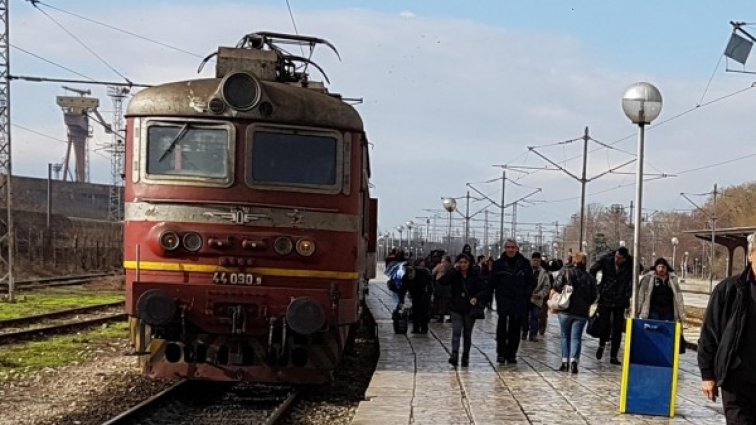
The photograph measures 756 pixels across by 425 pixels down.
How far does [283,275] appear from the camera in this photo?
36.1 feet

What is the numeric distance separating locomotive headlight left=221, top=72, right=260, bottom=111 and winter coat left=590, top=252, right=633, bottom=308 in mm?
6048

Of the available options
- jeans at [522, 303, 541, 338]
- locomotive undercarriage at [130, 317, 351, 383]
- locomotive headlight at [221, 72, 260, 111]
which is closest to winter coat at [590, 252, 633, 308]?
jeans at [522, 303, 541, 338]

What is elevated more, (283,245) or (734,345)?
(283,245)

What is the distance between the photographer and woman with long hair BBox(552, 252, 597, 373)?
42.8ft

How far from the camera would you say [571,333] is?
43.4ft

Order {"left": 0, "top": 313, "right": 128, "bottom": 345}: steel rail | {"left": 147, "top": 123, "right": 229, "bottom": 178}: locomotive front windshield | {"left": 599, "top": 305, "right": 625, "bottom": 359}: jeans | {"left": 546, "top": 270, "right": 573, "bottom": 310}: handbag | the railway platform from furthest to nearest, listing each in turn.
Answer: {"left": 0, "top": 313, "right": 128, "bottom": 345}: steel rail
{"left": 599, "top": 305, "right": 625, "bottom": 359}: jeans
{"left": 546, "top": 270, "right": 573, "bottom": 310}: handbag
{"left": 147, "top": 123, "right": 229, "bottom": 178}: locomotive front windshield
the railway platform

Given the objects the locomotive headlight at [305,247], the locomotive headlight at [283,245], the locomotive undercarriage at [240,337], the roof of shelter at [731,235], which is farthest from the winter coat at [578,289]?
the roof of shelter at [731,235]

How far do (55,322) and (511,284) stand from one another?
13.1m

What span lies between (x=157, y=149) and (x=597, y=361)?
24.4 ft

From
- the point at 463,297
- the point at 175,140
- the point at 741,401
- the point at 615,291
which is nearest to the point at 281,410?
the point at 175,140

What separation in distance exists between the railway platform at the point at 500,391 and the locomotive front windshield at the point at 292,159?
2510mm

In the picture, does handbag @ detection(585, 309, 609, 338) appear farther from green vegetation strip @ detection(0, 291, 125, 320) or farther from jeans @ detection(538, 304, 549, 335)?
green vegetation strip @ detection(0, 291, 125, 320)

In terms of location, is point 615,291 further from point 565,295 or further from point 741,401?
point 741,401

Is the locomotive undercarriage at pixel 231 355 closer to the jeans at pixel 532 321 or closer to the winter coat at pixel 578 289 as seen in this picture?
the winter coat at pixel 578 289
